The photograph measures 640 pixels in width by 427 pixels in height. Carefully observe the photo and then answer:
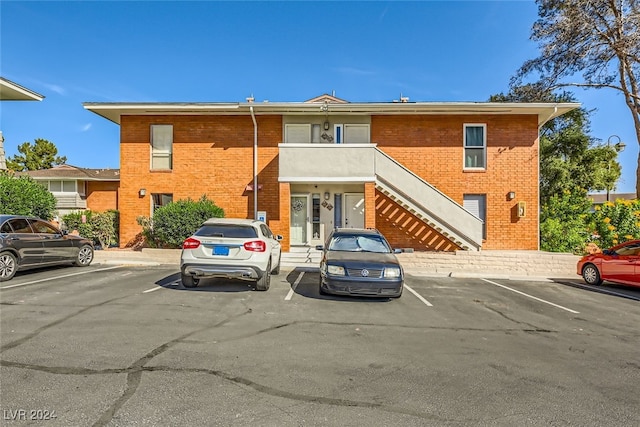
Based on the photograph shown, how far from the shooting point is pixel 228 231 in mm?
7438

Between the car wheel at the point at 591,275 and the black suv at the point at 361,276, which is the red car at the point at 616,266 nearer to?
the car wheel at the point at 591,275

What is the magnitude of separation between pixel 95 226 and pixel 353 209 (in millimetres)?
11095

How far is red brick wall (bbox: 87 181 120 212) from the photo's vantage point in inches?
952

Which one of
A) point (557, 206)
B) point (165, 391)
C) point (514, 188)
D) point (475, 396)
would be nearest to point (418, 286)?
point (475, 396)

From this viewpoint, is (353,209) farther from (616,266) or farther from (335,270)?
(616,266)

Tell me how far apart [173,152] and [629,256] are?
54.0ft

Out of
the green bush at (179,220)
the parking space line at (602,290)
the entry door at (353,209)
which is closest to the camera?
the parking space line at (602,290)

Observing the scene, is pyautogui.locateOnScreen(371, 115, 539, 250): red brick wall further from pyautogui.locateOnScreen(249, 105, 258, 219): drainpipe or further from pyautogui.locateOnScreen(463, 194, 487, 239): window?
pyautogui.locateOnScreen(249, 105, 258, 219): drainpipe

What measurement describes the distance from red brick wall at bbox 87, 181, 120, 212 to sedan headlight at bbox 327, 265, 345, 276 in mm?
22905

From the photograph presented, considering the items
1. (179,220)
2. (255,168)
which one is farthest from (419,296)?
(255,168)

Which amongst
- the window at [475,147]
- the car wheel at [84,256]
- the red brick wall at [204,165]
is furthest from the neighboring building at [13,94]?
the window at [475,147]

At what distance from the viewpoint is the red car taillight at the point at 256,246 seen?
7245 millimetres

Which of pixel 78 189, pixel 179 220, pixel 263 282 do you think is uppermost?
pixel 78 189

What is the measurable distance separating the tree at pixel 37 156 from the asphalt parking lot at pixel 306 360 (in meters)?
48.6
